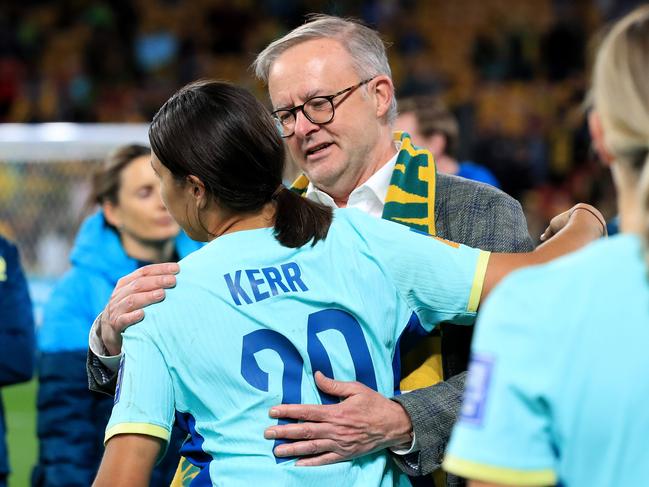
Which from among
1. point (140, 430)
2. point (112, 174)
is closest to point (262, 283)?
point (140, 430)

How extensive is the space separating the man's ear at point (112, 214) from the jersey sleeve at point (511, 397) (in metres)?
3.34

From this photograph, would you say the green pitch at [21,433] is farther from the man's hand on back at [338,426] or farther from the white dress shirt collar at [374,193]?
the man's hand on back at [338,426]

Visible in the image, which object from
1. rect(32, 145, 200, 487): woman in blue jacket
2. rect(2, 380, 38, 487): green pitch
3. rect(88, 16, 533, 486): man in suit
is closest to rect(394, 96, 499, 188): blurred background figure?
rect(32, 145, 200, 487): woman in blue jacket

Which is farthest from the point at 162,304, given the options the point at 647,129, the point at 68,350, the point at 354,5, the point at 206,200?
the point at 354,5

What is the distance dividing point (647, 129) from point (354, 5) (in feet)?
48.5

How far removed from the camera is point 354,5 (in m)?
15.8

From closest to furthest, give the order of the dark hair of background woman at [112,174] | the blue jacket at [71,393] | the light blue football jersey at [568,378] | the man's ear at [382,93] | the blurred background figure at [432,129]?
the light blue football jersey at [568,378] < the man's ear at [382,93] < the blue jacket at [71,393] < the dark hair of background woman at [112,174] < the blurred background figure at [432,129]

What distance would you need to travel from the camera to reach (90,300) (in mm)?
4297

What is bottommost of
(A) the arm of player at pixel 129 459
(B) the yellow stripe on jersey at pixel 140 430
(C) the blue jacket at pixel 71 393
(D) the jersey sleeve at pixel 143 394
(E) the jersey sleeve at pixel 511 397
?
(C) the blue jacket at pixel 71 393

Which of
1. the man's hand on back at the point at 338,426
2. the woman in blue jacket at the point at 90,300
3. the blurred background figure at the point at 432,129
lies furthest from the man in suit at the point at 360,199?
the blurred background figure at the point at 432,129

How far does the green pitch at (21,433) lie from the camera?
630 cm

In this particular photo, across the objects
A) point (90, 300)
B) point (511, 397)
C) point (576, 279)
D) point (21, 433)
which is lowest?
point (21, 433)

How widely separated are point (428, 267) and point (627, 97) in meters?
0.87

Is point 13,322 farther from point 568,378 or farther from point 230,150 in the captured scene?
point 568,378
